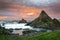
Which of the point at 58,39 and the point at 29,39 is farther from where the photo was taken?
the point at 29,39

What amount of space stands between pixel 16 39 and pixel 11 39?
344cm

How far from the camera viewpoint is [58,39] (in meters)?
104

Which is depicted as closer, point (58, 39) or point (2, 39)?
point (58, 39)

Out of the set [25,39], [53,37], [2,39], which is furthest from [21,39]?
[53,37]

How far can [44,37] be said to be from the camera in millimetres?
109375

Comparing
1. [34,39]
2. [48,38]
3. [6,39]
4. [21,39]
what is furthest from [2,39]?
[48,38]

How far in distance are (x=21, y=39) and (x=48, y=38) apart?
16961 mm

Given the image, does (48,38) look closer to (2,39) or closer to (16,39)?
(16,39)

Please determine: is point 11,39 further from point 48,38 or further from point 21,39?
point 48,38

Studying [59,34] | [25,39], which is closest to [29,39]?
[25,39]

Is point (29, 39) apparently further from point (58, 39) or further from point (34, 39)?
point (58, 39)

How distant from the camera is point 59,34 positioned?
113500 millimetres

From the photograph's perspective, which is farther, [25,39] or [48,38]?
[25,39]

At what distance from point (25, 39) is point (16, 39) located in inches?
214
